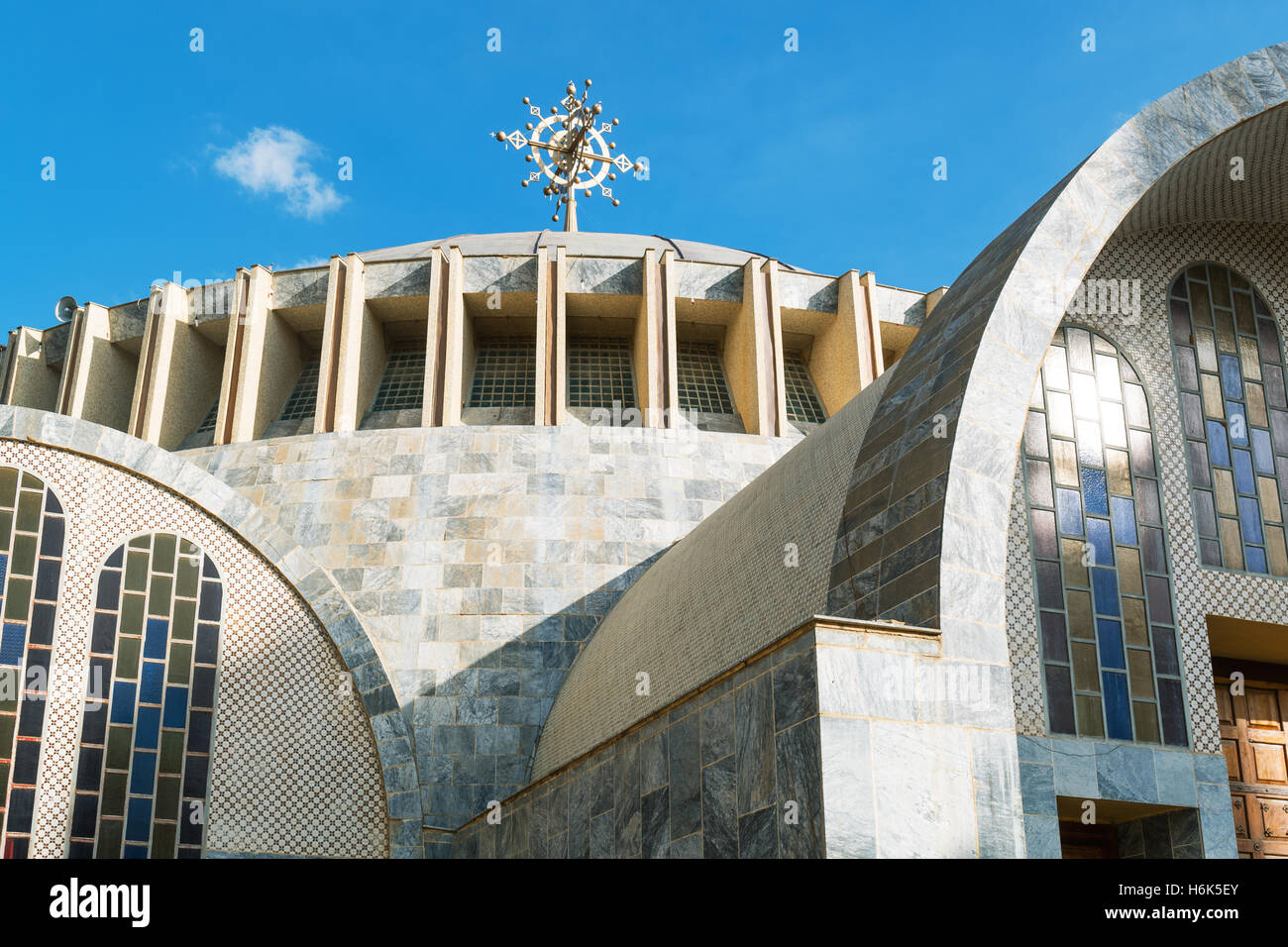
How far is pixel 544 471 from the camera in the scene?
641 inches

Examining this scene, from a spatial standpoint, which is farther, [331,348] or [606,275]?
[606,275]

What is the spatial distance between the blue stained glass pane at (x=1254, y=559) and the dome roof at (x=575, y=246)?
923cm

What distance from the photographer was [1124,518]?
36.0 ft

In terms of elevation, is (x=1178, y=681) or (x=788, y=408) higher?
(x=788, y=408)

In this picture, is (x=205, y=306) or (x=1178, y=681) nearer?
(x=1178, y=681)

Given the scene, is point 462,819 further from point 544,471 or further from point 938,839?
point 938,839

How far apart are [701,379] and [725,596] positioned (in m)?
8.44

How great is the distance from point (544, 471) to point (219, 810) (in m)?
5.58

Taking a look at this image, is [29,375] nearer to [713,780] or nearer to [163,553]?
[163,553]

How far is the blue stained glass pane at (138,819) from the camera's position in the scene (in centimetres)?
1245

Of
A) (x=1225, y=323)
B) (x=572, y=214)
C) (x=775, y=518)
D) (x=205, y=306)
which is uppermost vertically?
(x=572, y=214)

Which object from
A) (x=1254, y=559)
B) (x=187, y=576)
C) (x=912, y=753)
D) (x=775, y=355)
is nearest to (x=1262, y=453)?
(x=1254, y=559)

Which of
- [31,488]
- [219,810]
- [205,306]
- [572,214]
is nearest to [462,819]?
[219,810]

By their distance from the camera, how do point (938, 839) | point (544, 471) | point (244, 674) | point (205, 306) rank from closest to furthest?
point (938, 839), point (244, 674), point (544, 471), point (205, 306)
